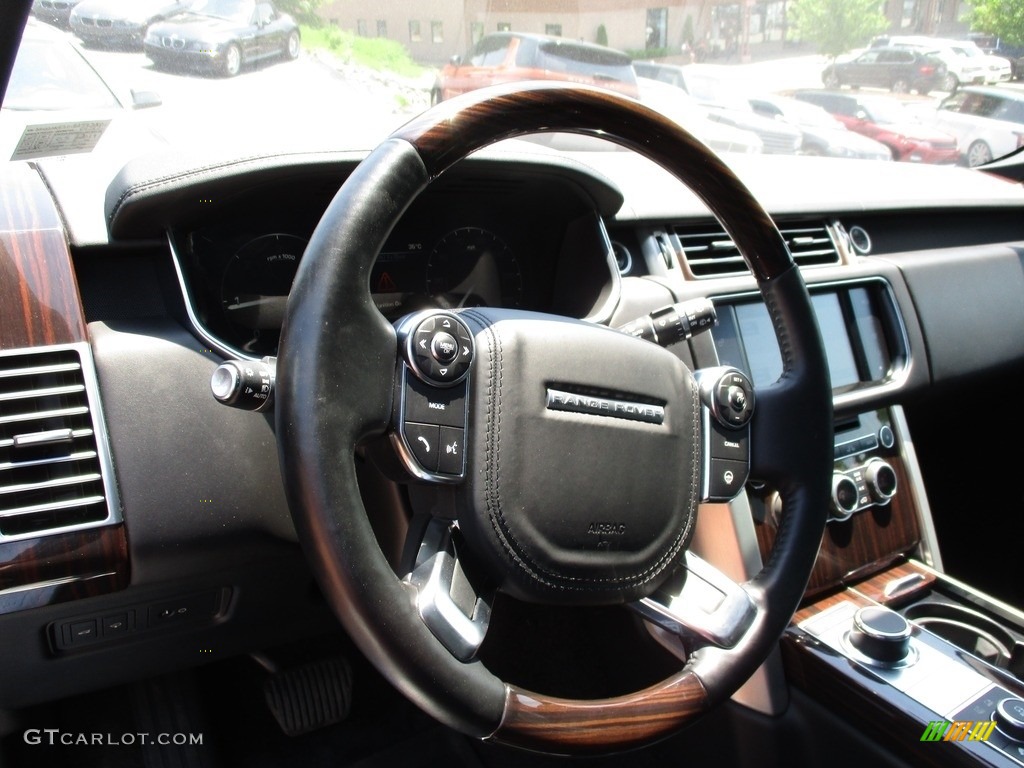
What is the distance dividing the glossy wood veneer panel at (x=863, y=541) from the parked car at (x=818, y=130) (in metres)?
1.21

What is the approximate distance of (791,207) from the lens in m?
2.26

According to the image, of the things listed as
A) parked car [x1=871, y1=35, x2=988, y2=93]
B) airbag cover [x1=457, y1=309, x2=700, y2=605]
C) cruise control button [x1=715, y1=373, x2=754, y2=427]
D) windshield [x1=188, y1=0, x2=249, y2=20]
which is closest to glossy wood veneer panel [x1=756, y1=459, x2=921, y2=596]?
cruise control button [x1=715, y1=373, x2=754, y2=427]

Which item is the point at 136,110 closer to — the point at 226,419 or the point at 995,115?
the point at 226,419

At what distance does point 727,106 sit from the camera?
2.65 meters

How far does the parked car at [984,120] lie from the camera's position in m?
2.95

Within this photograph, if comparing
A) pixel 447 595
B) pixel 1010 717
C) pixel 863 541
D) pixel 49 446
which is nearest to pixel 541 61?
pixel 863 541

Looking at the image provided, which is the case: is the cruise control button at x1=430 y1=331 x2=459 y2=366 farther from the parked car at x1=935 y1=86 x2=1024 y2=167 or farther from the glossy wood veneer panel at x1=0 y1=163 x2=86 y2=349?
the parked car at x1=935 y1=86 x2=1024 y2=167

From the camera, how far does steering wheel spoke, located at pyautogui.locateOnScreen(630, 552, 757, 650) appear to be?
114cm

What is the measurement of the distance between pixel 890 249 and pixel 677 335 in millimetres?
1609

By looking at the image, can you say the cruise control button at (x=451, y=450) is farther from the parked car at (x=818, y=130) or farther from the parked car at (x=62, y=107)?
the parked car at (x=818, y=130)

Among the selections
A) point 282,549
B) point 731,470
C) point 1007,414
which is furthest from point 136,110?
point 1007,414

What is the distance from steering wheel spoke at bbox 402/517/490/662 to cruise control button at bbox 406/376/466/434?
0.13m

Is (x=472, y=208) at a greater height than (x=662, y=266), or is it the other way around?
(x=472, y=208)

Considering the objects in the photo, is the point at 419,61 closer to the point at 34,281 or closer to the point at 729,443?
the point at 34,281
